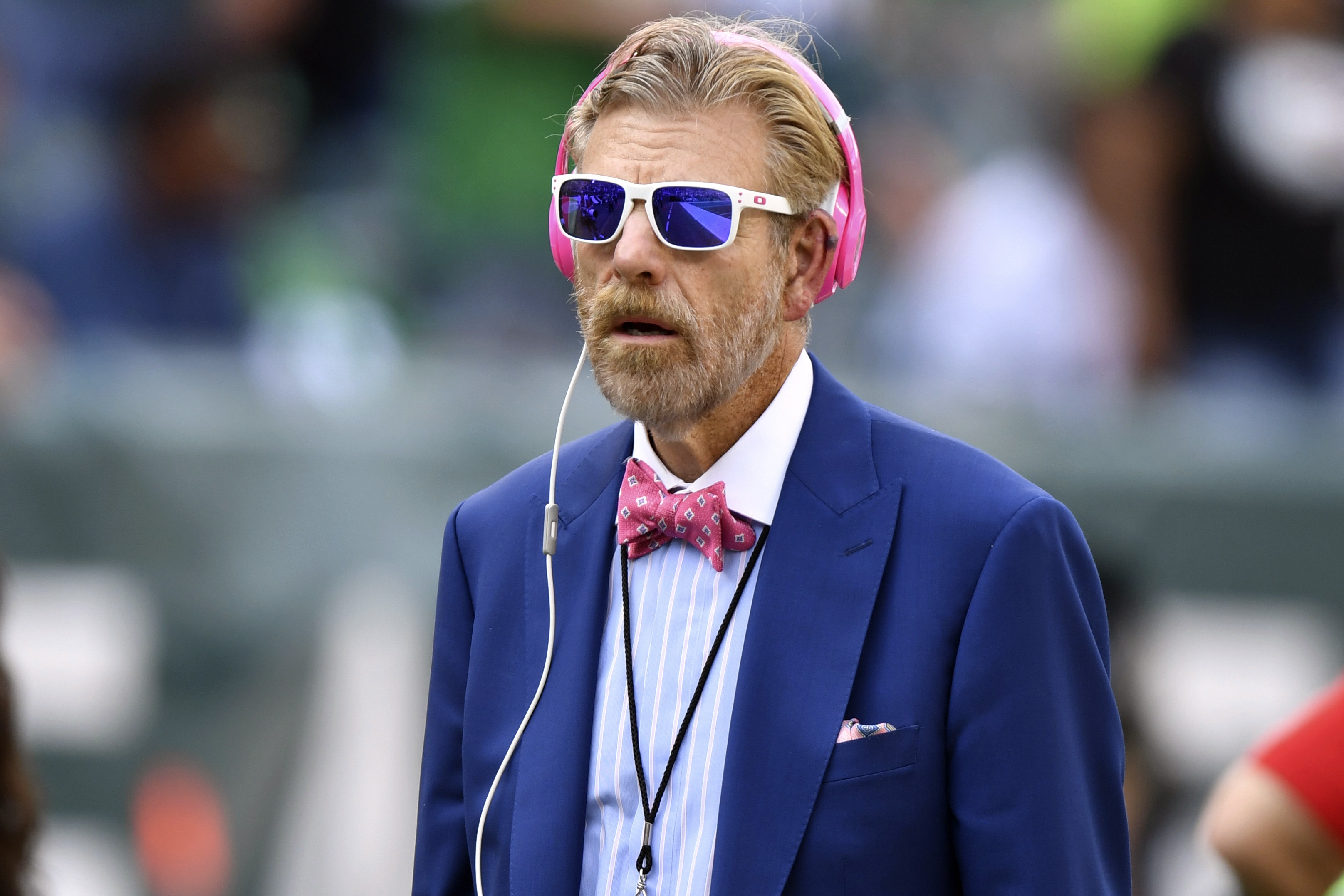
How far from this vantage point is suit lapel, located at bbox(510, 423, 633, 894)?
2195 millimetres

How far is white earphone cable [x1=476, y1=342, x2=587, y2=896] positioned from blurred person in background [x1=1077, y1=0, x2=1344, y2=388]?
4638 mm

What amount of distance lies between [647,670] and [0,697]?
1399 millimetres

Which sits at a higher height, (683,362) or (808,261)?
(808,261)

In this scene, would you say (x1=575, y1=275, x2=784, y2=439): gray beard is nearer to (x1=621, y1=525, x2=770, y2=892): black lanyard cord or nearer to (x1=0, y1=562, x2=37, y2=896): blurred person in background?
(x1=621, y1=525, x2=770, y2=892): black lanyard cord

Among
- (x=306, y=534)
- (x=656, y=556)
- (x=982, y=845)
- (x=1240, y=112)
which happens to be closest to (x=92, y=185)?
(x=306, y=534)

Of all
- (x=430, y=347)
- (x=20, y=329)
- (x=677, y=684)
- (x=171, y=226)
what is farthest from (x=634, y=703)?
(x=171, y=226)

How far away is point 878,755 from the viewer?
2059 millimetres

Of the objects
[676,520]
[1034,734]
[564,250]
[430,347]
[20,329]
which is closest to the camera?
[1034,734]

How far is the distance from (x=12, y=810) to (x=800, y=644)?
166cm

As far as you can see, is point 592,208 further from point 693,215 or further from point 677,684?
point 677,684

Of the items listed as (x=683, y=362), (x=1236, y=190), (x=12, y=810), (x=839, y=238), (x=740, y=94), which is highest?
(x=1236, y=190)

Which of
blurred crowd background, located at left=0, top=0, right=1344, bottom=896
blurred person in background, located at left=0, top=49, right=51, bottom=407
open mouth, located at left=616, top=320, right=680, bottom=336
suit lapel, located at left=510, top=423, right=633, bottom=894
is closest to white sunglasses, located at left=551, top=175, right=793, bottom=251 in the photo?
open mouth, located at left=616, top=320, right=680, bottom=336

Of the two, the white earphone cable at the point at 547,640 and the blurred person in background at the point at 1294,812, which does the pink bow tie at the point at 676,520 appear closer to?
the white earphone cable at the point at 547,640

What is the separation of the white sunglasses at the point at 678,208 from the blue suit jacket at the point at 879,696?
1.10 feet
